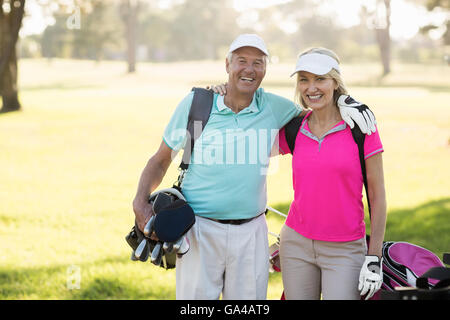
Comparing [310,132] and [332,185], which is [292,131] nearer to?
[310,132]

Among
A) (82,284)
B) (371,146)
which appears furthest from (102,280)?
(371,146)

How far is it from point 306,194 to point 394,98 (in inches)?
1064

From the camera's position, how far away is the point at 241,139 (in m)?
3.36

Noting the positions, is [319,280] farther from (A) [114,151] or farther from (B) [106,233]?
(A) [114,151]

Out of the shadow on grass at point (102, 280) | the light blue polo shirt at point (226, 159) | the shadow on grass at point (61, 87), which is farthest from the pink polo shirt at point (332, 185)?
the shadow on grass at point (61, 87)

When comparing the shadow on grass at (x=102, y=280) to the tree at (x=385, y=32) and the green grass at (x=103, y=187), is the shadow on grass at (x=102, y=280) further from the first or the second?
the tree at (x=385, y=32)

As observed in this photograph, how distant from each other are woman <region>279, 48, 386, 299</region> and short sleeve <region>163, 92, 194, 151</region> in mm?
667

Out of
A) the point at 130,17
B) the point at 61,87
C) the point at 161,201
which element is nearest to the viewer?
the point at 161,201

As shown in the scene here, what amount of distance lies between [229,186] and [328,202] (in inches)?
22.5

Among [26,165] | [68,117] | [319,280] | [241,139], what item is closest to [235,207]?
[241,139]

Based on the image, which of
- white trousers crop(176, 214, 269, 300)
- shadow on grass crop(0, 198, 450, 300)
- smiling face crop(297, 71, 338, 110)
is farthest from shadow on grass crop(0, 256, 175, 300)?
smiling face crop(297, 71, 338, 110)

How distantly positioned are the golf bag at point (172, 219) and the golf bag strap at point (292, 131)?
1.65 ft

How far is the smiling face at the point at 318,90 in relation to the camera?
330 centimetres

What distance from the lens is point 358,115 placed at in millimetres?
3135
